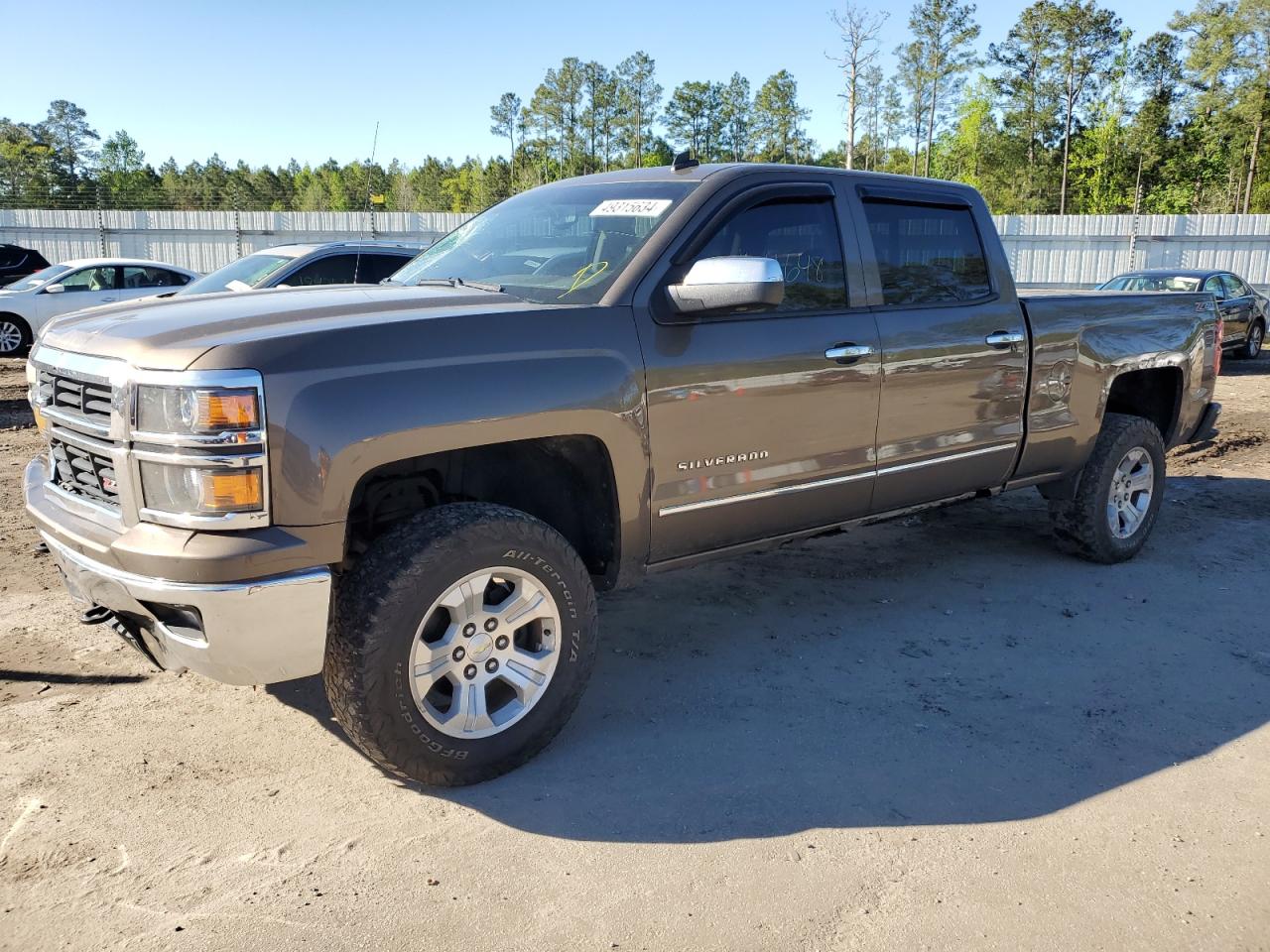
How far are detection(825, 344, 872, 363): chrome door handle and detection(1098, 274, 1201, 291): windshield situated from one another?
13389 millimetres

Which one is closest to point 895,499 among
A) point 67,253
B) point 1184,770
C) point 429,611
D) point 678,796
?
point 1184,770

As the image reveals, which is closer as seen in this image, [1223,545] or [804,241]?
[804,241]

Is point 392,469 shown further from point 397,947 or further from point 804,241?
point 804,241

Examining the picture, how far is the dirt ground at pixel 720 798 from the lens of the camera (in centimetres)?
270

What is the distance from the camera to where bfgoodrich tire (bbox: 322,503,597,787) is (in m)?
3.09

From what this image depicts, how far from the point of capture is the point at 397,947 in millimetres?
2564

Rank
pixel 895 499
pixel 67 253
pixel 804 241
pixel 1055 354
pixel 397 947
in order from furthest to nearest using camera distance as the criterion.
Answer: pixel 67 253
pixel 1055 354
pixel 895 499
pixel 804 241
pixel 397 947

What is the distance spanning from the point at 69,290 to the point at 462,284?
13798 millimetres

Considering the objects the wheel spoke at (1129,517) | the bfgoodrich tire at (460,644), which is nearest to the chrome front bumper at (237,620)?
the bfgoodrich tire at (460,644)

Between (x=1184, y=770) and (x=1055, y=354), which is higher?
(x=1055, y=354)

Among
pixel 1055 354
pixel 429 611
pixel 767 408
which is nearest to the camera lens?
pixel 429 611

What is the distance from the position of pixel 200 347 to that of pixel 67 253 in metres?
30.8

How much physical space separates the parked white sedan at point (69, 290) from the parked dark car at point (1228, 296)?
15.3m

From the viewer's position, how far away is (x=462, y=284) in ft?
13.5
